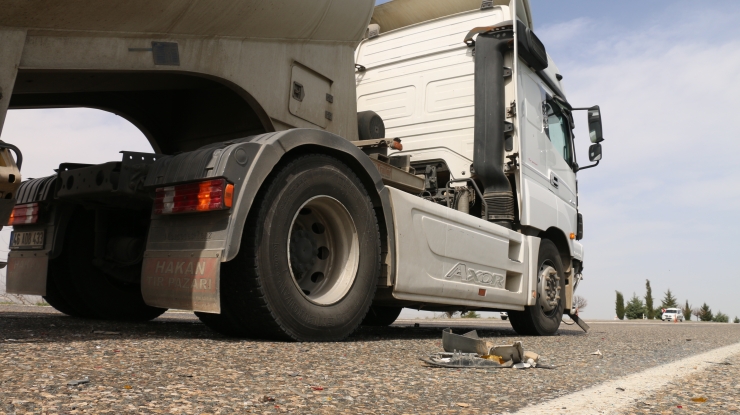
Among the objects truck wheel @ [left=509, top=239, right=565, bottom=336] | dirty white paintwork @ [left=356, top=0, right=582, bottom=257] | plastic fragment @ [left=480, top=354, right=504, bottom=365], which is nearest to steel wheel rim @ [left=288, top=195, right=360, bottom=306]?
plastic fragment @ [left=480, top=354, right=504, bottom=365]

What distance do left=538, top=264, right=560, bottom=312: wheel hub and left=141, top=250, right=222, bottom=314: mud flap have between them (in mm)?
4328

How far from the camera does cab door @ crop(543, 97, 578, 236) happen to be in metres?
7.25

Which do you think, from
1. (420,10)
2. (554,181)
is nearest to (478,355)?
(554,181)

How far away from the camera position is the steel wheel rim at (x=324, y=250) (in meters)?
4.08

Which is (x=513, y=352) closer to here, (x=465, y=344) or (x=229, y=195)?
(x=465, y=344)

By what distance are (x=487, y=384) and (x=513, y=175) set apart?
13.0ft

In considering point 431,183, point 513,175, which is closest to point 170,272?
point 431,183

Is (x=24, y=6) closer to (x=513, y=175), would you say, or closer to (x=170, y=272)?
(x=170, y=272)

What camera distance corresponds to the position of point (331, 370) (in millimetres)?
2801

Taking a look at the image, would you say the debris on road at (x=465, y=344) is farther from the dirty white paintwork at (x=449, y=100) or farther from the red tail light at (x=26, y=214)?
the red tail light at (x=26, y=214)

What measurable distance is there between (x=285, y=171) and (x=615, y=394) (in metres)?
2.12

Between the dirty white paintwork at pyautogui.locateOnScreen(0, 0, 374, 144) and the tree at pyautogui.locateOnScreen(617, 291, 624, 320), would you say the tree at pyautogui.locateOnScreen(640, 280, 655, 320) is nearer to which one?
the tree at pyautogui.locateOnScreen(617, 291, 624, 320)

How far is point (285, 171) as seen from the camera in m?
3.75

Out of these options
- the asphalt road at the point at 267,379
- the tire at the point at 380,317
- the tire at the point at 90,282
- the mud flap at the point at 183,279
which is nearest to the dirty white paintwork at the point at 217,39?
the mud flap at the point at 183,279
